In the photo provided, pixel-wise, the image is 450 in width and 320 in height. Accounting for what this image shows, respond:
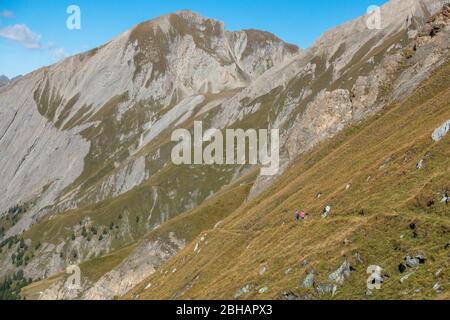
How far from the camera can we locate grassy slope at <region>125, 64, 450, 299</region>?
36.6m

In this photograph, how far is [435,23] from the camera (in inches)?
4567

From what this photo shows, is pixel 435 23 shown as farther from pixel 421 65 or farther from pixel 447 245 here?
pixel 447 245

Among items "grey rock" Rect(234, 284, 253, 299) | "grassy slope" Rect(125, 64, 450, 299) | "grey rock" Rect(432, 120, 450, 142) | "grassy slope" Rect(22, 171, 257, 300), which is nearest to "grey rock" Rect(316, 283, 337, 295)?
"grassy slope" Rect(125, 64, 450, 299)

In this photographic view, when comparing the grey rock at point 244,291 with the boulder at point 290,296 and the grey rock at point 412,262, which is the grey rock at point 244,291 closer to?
the boulder at point 290,296

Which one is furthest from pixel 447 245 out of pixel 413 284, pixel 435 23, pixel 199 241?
pixel 435 23

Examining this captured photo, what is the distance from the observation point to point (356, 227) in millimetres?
43438

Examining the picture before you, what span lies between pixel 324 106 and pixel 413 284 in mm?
99773

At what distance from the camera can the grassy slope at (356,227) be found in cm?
3662

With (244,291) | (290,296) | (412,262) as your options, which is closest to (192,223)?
(244,291)

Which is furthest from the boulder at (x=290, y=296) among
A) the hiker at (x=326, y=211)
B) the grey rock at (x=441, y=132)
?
the grey rock at (x=441, y=132)

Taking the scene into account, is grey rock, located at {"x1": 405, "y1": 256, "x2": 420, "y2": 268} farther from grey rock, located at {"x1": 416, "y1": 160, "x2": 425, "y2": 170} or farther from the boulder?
grey rock, located at {"x1": 416, "y1": 160, "x2": 425, "y2": 170}

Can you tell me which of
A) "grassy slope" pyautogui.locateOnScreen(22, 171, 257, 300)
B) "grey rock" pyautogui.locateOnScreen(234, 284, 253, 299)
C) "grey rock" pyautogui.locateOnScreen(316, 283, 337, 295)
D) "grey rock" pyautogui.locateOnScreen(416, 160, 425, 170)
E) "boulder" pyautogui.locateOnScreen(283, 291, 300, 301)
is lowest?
"grassy slope" pyautogui.locateOnScreen(22, 171, 257, 300)

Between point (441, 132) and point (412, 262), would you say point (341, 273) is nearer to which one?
point (412, 262)

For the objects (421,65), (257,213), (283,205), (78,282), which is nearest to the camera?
(283,205)
